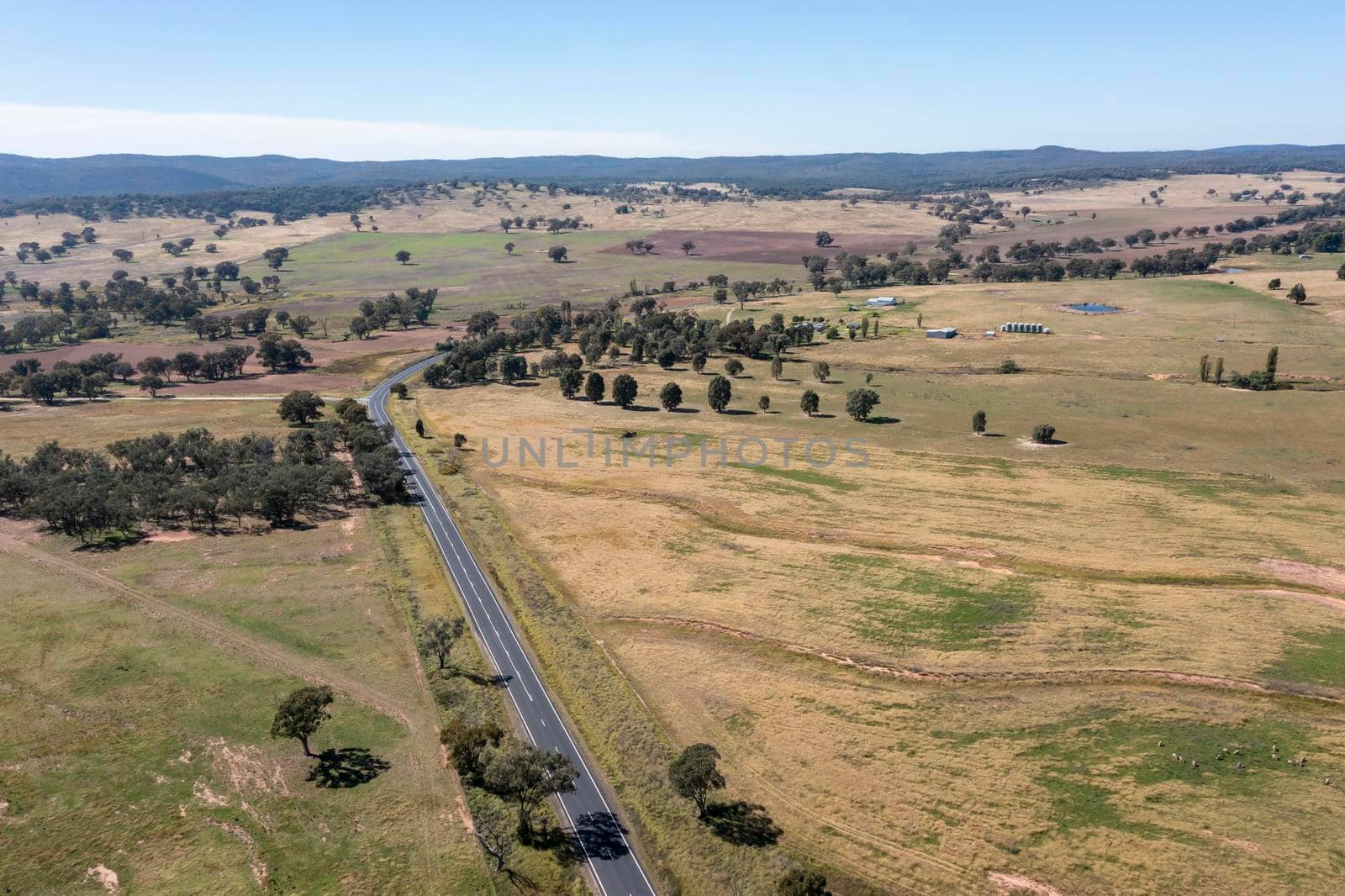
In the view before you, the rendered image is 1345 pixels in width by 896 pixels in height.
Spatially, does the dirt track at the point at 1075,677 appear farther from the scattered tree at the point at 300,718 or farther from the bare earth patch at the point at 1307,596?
the scattered tree at the point at 300,718

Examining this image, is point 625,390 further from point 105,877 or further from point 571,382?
point 105,877

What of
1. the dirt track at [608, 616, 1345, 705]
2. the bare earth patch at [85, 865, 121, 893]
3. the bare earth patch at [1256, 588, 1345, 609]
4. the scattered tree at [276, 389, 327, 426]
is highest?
the scattered tree at [276, 389, 327, 426]

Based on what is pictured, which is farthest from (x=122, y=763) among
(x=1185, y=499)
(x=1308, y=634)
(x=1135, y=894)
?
(x=1185, y=499)

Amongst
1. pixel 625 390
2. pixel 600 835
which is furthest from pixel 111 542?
pixel 625 390

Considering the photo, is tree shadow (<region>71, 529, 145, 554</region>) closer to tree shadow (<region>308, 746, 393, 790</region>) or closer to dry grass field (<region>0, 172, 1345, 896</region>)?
dry grass field (<region>0, 172, 1345, 896</region>)

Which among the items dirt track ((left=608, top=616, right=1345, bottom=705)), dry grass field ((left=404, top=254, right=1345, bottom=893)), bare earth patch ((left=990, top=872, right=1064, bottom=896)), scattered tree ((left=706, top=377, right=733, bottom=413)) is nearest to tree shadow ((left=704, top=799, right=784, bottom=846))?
dry grass field ((left=404, top=254, right=1345, bottom=893))

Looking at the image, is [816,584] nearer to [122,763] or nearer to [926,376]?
[122,763]

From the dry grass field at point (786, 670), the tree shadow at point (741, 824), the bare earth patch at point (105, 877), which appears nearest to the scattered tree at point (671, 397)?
the dry grass field at point (786, 670)
